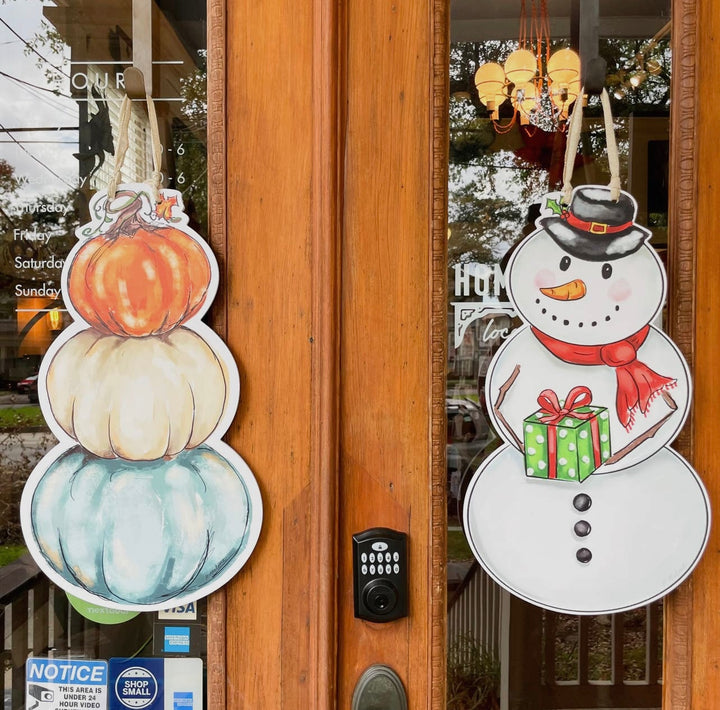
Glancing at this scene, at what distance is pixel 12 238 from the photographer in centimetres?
113

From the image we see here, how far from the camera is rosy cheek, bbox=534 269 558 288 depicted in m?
1.13

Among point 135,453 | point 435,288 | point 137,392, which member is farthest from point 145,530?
point 435,288

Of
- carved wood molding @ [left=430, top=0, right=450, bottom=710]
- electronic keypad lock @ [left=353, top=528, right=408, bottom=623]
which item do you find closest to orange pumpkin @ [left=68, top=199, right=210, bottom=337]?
carved wood molding @ [left=430, top=0, right=450, bottom=710]

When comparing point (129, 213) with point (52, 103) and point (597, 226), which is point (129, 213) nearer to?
point (52, 103)

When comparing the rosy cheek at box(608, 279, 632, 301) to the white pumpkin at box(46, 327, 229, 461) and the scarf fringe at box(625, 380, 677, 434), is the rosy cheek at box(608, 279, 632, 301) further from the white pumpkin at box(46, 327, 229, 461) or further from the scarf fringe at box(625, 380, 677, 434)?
the white pumpkin at box(46, 327, 229, 461)

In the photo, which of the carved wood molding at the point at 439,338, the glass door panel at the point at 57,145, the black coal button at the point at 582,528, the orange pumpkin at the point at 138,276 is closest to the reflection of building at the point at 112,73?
the glass door panel at the point at 57,145

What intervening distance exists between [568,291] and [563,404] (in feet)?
0.66

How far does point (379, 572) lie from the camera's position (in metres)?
1.13

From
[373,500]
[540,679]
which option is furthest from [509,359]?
[540,679]

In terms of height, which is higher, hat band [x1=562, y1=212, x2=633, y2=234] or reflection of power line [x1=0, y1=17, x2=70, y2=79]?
reflection of power line [x1=0, y1=17, x2=70, y2=79]

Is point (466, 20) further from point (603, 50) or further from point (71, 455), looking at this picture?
point (71, 455)

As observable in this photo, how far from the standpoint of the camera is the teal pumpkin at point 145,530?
1122mm

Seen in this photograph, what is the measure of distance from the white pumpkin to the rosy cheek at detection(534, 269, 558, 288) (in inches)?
22.7

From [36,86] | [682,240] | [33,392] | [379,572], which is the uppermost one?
[36,86]
